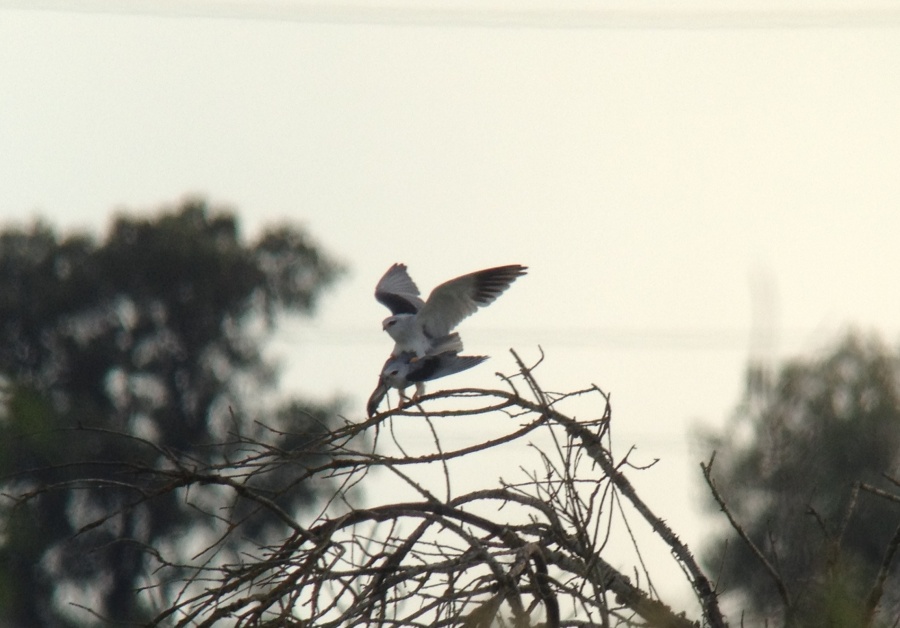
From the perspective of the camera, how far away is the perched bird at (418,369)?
6098 millimetres

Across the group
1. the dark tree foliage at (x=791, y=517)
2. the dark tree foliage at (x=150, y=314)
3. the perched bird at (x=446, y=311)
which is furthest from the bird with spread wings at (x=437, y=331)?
the dark tree foliage at (x=150, y=314)

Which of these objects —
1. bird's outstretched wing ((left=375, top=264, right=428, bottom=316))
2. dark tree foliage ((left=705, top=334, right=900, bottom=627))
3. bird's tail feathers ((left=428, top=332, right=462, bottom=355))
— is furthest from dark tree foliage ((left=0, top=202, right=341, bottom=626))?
dark tree foliage ((left=705, top=334, right=900, bottom=627))

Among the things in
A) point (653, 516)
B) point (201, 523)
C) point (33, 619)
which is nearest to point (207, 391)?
point (201, 523)

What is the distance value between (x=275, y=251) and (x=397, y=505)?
2619 centimetres

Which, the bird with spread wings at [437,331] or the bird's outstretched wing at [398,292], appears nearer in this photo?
the bird with spread wings at [437,331]

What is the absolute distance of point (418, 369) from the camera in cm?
614

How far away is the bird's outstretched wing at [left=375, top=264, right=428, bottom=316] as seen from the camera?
7.21 metres

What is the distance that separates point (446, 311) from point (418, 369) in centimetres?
46

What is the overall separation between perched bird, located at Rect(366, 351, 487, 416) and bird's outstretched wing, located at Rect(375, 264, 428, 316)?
52 centimetres

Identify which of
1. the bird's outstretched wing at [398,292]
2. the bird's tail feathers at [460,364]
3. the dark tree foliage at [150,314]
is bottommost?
the bird's tail feathers at [460,364]

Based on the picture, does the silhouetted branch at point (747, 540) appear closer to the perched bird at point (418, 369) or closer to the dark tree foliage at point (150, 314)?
A: the perched bird at point (418, 369)

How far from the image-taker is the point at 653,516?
3.58 meters

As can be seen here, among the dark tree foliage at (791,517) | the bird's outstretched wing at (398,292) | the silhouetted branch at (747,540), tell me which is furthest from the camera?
the bird's outstretched wing at (398,292)

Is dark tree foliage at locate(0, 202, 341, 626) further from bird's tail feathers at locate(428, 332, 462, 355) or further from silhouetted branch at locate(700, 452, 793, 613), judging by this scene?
silhouetted branch at locate(700, 452, 793, 613)
